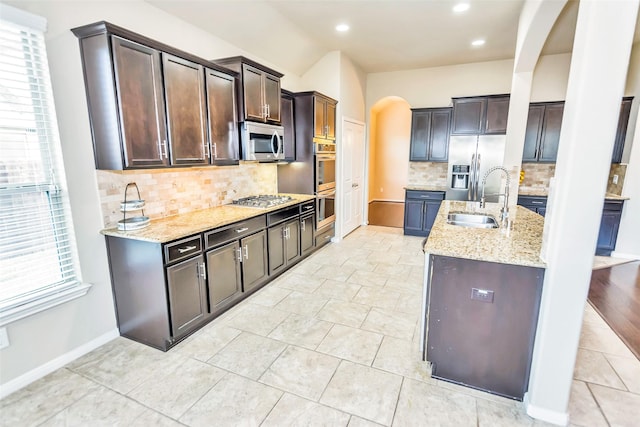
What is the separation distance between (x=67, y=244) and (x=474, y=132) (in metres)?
5.58

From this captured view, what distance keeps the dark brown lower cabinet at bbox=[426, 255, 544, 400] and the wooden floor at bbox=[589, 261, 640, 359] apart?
1321 millimetres

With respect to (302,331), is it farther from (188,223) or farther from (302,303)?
(188,223)

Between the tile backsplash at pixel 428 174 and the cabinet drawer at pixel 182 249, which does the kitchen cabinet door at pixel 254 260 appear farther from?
the tile backsplash at pixel 428 174

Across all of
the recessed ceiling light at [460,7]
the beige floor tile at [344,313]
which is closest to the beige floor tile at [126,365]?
the beige floor tile at [344,313]

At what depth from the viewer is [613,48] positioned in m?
1.42

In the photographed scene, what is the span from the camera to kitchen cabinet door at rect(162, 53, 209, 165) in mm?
2609

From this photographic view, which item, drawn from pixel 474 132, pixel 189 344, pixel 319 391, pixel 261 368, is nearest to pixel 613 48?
pixel 319 391

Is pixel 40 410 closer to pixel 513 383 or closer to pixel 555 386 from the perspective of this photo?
pixel 513 383

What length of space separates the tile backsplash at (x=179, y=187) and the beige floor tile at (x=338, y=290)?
155 centimetres

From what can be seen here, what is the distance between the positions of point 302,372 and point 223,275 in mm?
1192

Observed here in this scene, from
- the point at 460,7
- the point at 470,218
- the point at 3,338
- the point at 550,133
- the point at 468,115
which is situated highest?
the point at 460,7

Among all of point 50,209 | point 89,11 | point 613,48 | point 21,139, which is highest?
point 89,11

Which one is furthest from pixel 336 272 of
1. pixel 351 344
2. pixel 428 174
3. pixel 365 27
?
pixel 428 174

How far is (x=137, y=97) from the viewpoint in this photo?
2373 millimetres
